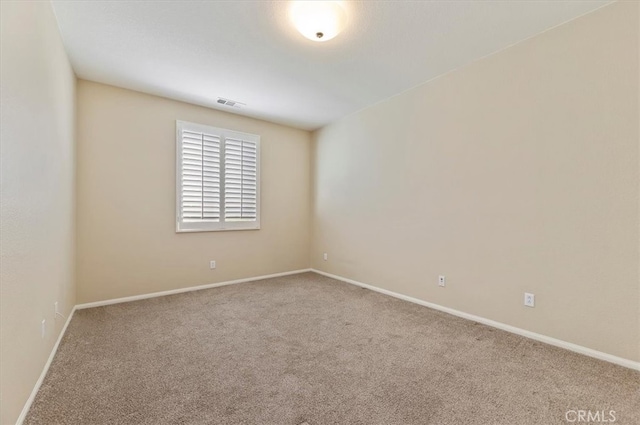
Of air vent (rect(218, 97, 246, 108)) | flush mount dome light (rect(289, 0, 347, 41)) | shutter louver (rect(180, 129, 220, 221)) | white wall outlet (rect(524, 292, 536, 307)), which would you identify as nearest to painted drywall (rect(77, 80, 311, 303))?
shutter louver (rect(180, 129, 220, 221))

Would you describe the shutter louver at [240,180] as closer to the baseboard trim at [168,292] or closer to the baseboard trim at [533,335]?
the baseboard trim at [168,292]

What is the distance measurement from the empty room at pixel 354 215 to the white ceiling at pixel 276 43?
2cm

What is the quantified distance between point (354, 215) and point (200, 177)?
2.32m

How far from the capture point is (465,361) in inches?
83.6

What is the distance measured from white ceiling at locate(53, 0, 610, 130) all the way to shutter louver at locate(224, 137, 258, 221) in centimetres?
90

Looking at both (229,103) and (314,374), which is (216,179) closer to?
(229,103)

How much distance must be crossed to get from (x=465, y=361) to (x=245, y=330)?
1.88 metres

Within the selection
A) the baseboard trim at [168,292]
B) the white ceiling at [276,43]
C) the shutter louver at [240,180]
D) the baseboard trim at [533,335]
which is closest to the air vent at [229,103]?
the white ceiling at [276,43]

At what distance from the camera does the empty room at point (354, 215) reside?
1669mm

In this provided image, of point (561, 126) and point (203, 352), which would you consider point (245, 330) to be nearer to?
point (203, 352)

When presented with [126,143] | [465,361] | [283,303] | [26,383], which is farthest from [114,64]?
[465,361]

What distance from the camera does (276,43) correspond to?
8.43 feet

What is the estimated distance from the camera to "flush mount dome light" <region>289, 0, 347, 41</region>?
205 cm
